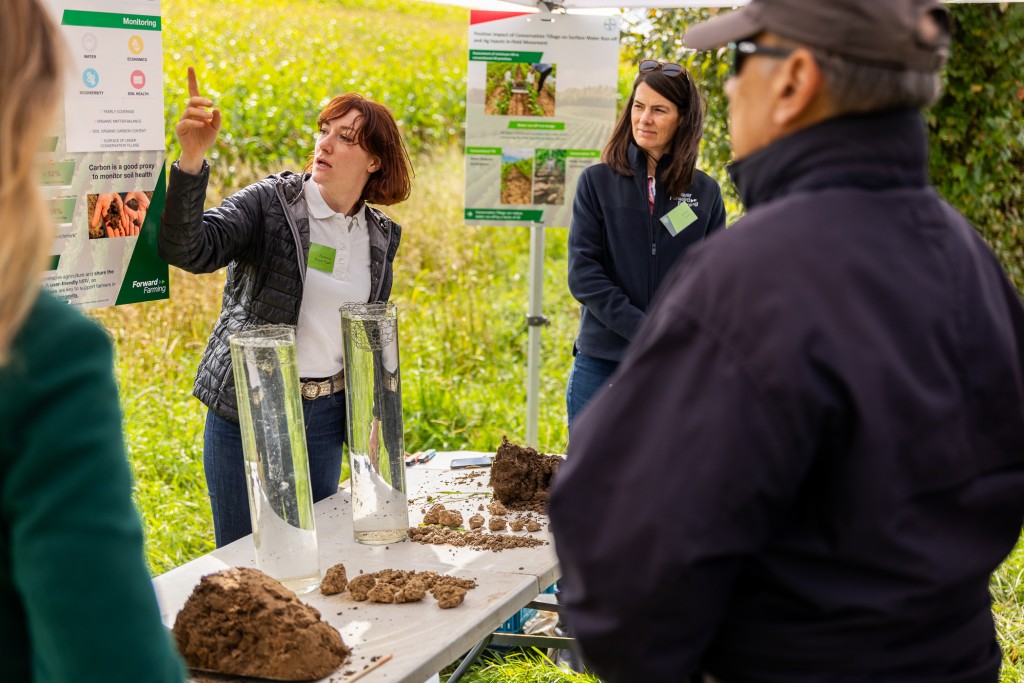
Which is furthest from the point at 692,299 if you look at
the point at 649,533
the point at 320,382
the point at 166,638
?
the point at 320,382

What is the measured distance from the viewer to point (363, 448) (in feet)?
7.61

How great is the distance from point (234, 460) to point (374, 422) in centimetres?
74

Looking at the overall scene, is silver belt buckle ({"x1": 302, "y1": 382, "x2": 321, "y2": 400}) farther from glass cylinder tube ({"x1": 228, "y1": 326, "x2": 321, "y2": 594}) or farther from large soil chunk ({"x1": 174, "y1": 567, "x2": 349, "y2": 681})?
large soil chunk ({"x1": 174, "y1": 567, "x2": 349, "y2": 681})

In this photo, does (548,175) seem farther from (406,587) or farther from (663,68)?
(406,587)

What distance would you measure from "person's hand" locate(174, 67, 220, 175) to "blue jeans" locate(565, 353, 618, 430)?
1.63 m

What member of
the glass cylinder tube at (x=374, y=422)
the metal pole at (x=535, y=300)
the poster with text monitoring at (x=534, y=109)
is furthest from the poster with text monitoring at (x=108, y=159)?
the metal pole at (x=535, y=300)

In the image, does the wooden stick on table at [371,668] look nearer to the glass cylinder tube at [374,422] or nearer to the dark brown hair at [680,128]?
the glass cylinder tube at [374,422]

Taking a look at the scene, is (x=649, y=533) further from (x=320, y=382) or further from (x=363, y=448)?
(x=320, y=382)

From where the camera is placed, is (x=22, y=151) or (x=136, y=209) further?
(x=136, y=209)

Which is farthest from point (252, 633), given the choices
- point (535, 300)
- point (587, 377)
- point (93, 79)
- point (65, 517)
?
point (535, 300)

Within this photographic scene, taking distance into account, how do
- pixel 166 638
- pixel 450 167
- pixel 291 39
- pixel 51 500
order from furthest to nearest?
pixel 291 39 → pixel 450 167 → pixel 166 638 → pixel 51 500

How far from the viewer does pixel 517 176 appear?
4309mm

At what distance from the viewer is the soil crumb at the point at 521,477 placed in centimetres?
263

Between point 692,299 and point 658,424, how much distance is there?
5.6 inches
